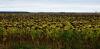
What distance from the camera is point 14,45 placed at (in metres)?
14.1

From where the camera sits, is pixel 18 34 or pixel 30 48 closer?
pixel 30 48

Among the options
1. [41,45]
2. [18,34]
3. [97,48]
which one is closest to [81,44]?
[97,48]

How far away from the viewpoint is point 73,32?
15.9m

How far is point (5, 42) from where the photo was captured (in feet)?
50.1

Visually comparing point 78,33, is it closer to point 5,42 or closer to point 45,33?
point 45,33

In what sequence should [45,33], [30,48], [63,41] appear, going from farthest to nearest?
1. [45,33]
2. [63,41]
3. [30,48]

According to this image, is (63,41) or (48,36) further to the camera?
(48,36)

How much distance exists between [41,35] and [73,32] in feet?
5.00

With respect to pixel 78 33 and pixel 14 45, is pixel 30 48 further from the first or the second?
pixel 78 33

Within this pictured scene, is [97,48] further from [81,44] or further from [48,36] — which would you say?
[48,36]

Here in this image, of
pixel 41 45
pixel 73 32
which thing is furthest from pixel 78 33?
pixel 41 45

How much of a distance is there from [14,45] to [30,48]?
2.92 ft

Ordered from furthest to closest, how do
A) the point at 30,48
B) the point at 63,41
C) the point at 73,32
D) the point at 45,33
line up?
1. the point at 45,33
2. the point at 73,32
3. the point at 63,41
4. the point at 30,48

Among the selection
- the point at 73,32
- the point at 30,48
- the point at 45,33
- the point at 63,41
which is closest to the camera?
the point at 30,48
